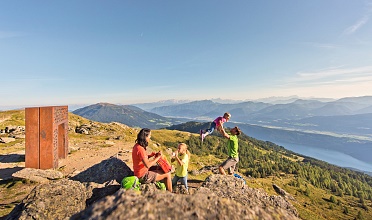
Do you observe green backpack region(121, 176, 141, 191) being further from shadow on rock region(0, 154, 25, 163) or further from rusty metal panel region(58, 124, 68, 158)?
shadow on rock region(0, 154, 25, 163)

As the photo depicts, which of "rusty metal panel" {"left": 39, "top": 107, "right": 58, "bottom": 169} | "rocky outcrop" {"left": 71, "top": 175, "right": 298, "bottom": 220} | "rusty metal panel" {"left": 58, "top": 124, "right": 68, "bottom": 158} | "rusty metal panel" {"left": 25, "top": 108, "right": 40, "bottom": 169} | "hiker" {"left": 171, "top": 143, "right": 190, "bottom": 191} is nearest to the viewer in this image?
"rocky outcrop" {"left": 71, "top": 175, "right": 298, "bottom": 220}

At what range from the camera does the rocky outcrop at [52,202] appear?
7.07 m

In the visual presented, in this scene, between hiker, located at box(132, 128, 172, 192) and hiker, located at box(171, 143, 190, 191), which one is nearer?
hiker, located at box(132, 128, 172, 192)

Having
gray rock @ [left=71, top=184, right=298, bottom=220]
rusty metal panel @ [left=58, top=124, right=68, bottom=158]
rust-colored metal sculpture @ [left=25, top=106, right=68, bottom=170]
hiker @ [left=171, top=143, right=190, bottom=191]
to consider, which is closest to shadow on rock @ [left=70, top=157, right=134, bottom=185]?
hiker @ [left=171, top=143, right=190, bottom=191]

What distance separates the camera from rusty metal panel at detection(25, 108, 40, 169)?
19375mm

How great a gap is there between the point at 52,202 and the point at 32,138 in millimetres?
15568

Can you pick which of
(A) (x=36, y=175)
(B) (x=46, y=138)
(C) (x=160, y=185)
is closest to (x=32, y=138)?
(B) (x=46, y=138)

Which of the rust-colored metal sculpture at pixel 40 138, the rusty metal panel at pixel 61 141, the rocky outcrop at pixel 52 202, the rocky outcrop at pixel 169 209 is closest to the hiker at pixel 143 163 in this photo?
Result: the rocky outcrop at pixel 52 202

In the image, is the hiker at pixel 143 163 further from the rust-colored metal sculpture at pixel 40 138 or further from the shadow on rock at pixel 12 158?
the shadow on rock at pixel 12 158

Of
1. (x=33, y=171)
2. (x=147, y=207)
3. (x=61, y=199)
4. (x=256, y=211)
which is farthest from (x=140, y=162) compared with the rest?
(x=33, y=171)

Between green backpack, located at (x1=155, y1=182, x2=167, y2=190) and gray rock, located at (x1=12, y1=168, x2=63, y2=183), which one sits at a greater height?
green backpack, located at (x1=155, y1=182, x2=167, y2=190)

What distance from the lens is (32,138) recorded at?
19.4 m

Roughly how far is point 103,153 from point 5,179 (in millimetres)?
12213

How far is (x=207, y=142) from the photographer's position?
198 m
